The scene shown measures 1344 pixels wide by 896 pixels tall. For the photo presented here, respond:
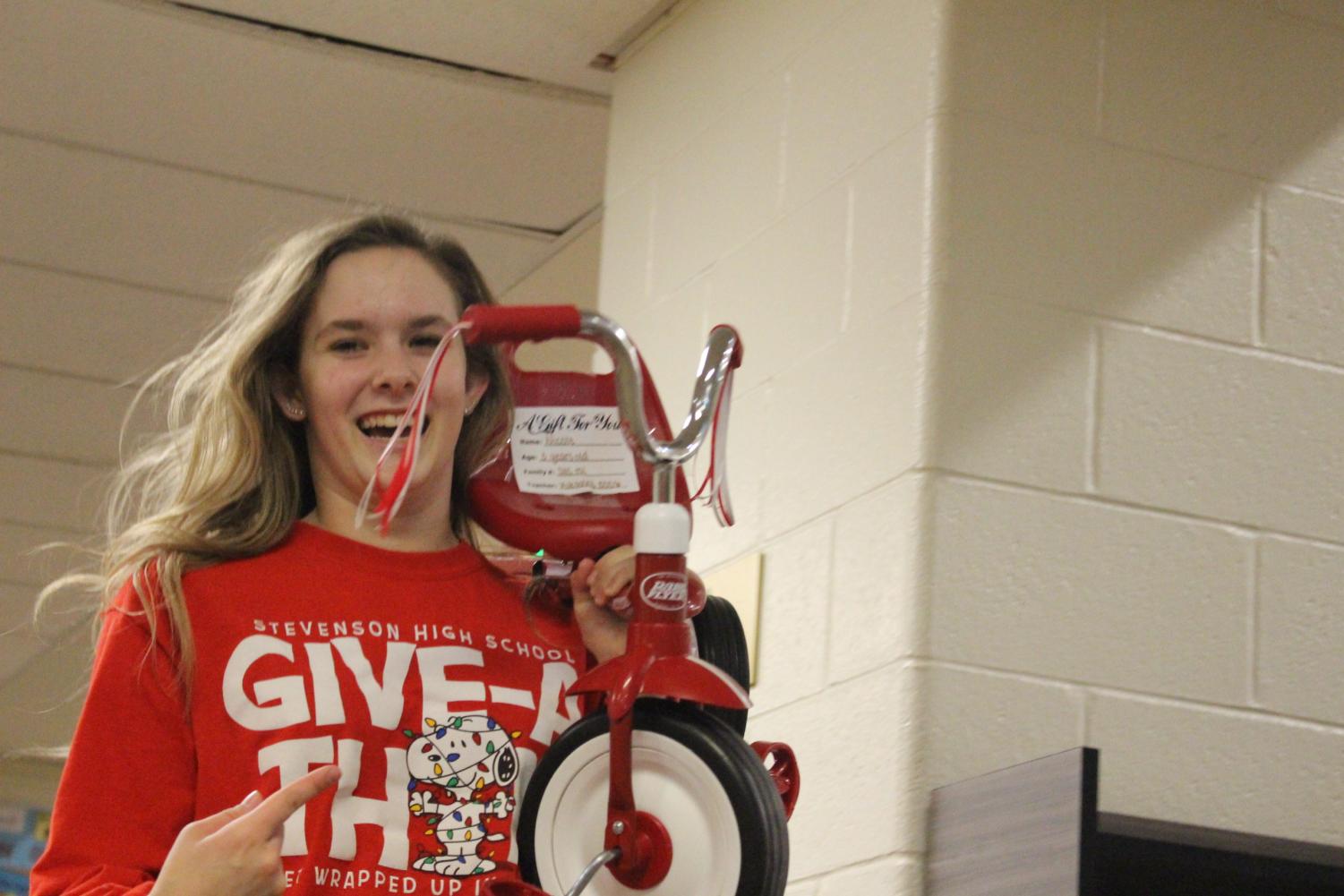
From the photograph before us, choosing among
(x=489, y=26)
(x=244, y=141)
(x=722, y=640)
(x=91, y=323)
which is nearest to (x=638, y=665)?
(x=722, y=640)

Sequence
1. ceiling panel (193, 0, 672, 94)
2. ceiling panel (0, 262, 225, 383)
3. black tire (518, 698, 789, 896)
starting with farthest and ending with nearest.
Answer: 1. ceiling panel (0, 262, 225, 383)
2. ceiling panel (193, 0, 672, 94)
3. black tire (518, 698, 789, 896)

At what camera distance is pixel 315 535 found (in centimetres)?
159

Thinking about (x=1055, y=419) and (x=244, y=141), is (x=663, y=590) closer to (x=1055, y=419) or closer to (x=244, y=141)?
(x=1055, y=419)

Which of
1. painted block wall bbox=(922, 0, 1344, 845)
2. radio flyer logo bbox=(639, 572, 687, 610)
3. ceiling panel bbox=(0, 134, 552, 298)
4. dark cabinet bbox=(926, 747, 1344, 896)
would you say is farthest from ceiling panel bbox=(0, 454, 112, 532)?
radio flyer logo bbox=(639, 572, 687, 610)

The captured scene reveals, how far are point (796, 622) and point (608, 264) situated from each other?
833 millimetres

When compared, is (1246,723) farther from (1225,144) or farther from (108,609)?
(108,609)

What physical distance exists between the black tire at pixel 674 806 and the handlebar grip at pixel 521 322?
280 mm

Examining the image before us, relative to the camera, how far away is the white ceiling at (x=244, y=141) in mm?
2744

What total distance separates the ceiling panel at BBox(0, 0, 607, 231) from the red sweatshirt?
4.89 feet

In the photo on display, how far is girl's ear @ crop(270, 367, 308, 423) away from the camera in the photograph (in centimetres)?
168

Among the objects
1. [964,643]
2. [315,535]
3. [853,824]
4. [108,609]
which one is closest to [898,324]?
[964,643]

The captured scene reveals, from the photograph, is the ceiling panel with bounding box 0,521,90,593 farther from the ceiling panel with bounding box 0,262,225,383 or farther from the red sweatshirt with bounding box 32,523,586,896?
the red sweatshirt with bounding box 32,523,586,896

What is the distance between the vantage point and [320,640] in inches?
58.4

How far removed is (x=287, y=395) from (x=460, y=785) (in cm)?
44
